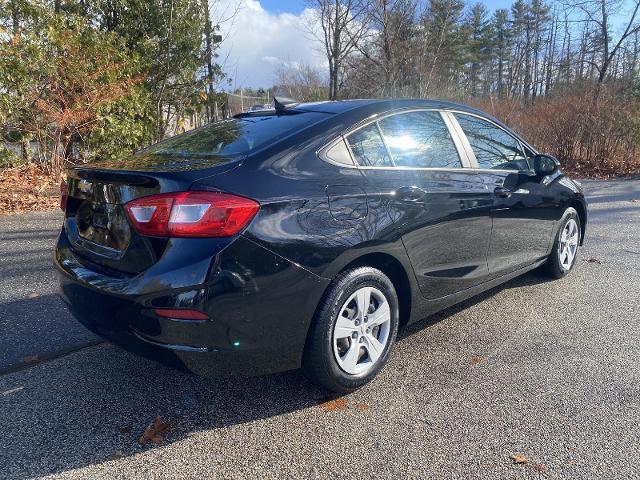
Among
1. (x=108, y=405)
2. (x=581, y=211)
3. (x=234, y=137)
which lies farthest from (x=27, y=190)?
(x=581, y=211)

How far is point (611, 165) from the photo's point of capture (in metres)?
14.8

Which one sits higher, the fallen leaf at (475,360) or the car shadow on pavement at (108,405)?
the fallen leaf at (475,360)

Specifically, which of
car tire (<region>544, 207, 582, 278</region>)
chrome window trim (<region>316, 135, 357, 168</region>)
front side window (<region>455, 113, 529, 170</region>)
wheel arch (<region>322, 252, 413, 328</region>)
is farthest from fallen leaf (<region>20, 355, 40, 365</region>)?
car tire (<region>544, 207, 582, 278</region>)

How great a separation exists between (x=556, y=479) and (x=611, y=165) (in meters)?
15.2

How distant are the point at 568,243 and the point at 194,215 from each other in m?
3.93

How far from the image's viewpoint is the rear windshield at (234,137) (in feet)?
8.91

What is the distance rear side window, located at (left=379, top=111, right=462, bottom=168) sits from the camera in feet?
10.1

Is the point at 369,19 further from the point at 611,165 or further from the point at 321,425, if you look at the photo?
the point at 321,425

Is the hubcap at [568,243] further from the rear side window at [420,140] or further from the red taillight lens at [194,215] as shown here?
the red taillight lens at [194,215]

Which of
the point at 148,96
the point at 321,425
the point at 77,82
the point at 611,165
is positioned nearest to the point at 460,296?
the point at 321,425

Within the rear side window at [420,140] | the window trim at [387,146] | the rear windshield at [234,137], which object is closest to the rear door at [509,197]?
the window trim at [387,146]

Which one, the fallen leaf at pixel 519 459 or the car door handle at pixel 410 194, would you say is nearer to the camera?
the fallen leaf at pixel 519 459

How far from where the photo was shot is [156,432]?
7.95 ft

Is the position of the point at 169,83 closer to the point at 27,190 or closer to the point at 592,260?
the point at 27,190
